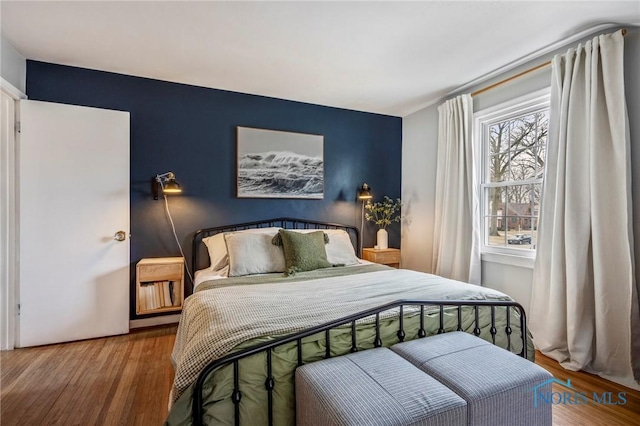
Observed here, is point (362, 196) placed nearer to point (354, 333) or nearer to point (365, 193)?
point (365, 193)

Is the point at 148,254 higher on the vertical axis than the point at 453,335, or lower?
higher

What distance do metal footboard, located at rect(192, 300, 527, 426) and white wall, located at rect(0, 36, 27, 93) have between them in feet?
9.59

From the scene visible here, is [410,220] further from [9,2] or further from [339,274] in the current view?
[9,2]

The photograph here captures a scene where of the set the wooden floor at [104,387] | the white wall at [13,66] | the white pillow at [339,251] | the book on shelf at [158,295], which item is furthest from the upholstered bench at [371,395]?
the white wall at [13,66]

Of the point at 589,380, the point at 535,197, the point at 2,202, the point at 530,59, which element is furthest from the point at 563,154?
the point at 2,202

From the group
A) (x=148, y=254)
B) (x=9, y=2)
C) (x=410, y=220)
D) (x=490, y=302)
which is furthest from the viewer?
(x=410, y=220)

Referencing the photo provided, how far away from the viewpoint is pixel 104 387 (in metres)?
2.07

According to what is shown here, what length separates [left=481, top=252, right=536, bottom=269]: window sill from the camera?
2818 millimetres

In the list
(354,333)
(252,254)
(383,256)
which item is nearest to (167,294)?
(252,254)

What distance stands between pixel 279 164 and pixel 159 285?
1780 mm

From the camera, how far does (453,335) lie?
5.64 feet

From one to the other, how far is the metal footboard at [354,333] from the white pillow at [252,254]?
1.37 meters

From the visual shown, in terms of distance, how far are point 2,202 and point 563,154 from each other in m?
4.48

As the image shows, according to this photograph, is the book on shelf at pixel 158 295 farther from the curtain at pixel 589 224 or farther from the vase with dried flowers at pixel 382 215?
the curtain at pixel 589 224
